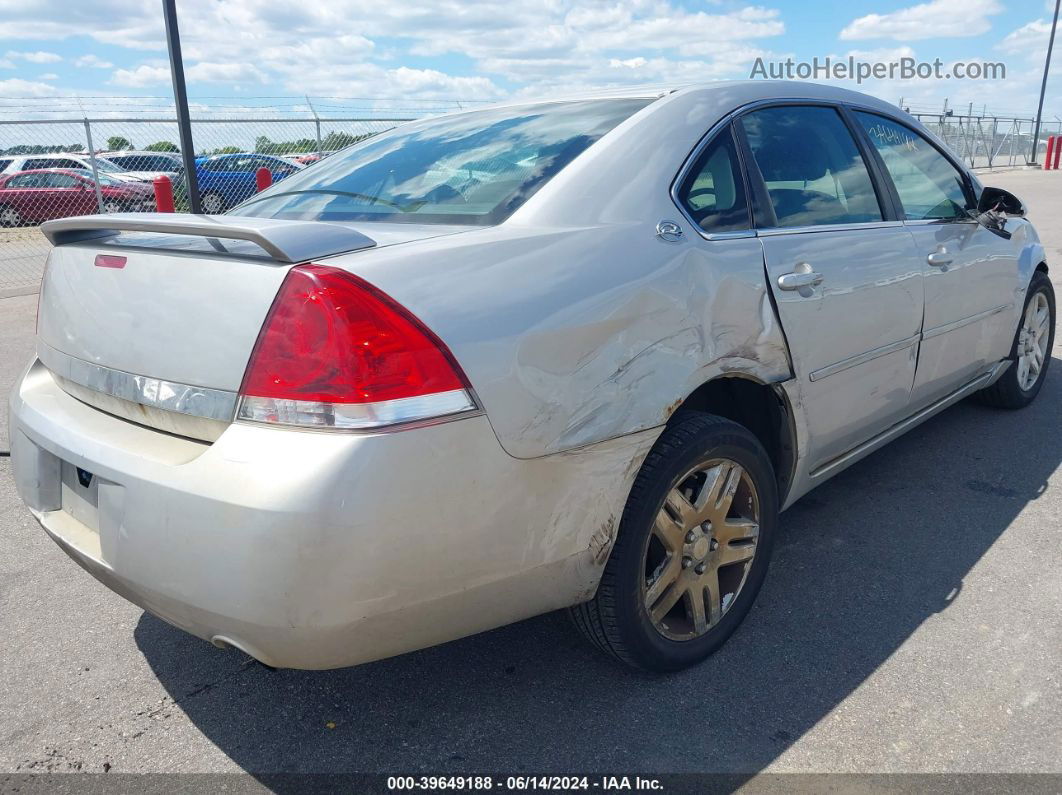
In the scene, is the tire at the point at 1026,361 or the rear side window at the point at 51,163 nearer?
the tire at the point at 1026,361

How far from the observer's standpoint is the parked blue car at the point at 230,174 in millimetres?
13828

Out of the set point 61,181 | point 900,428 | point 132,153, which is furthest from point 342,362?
point 61,181

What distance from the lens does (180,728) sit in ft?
7.44

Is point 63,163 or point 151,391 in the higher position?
point 151,391

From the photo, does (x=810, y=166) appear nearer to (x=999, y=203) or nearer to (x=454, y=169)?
(x=454, y=169)

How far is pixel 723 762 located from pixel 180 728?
4.58 feet

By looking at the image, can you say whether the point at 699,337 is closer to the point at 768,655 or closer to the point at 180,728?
the point at 768,655

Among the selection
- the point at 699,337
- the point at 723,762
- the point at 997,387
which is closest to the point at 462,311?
the point at 699,337

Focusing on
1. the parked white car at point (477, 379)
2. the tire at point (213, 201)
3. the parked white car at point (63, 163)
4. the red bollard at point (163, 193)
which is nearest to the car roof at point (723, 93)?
the parked white car at point (477, 379)

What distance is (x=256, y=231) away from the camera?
5.93 feet

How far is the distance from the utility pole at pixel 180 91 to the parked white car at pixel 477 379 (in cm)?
536

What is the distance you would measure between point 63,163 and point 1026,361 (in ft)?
45.9

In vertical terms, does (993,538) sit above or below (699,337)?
below

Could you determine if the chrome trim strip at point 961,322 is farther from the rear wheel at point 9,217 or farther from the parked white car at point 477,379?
the rear wheel at point 9,217
